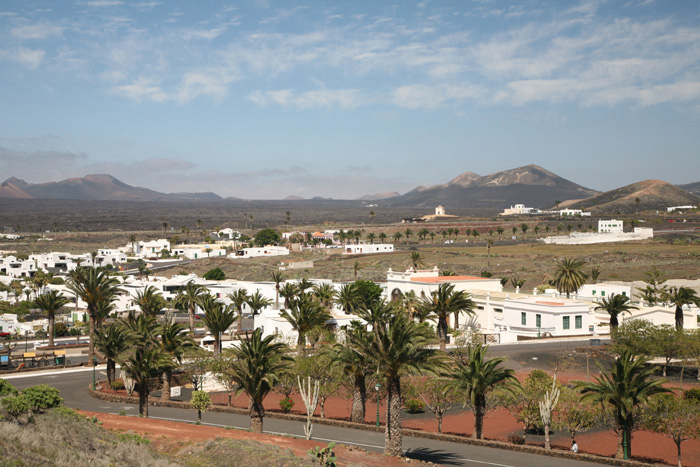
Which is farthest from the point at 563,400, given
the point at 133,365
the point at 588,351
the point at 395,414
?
the point at 133,365

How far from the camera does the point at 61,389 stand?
157 ft

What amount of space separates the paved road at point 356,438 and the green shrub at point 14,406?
15452 mm

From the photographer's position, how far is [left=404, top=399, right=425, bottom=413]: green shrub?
41.0m

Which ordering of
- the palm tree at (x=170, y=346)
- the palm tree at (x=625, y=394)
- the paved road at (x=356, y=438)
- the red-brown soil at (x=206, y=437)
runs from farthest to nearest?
the palm tree at (x=170, y=346) < the paved road at (x=356, y=438) < the palm tree at (x=625, y=394) < the red-brown soil at (x=206, y=437)

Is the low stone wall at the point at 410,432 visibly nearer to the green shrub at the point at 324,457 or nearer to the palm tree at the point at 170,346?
the palm tree at the point at 170,346

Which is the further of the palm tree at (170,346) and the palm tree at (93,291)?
the palm tree at (93,291)

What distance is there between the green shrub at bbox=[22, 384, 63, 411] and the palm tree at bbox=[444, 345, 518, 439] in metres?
18.4

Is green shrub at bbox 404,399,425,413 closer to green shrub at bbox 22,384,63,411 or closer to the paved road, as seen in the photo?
the paved road

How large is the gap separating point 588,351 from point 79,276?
44156 millimetres

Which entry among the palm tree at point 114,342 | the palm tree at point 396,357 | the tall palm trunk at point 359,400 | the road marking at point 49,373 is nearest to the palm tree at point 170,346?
the palm tree at point 114,342

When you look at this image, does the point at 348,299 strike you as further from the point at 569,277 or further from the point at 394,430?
the point at 394,430

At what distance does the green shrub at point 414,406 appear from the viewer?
135ft

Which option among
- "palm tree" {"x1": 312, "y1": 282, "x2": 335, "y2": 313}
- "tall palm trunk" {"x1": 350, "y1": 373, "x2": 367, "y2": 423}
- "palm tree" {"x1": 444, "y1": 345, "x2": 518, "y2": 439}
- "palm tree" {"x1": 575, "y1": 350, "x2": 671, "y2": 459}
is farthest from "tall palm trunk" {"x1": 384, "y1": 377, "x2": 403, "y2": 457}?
"palm tree" {"x1": 312, "y1": 282, "x2": 335, "y2": 313}

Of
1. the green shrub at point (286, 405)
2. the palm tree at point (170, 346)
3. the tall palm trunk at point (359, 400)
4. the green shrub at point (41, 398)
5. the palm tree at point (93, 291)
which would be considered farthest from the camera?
the palm tree at point (93, 291)
